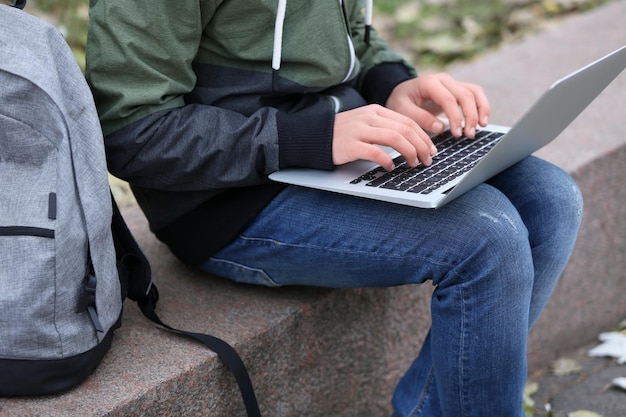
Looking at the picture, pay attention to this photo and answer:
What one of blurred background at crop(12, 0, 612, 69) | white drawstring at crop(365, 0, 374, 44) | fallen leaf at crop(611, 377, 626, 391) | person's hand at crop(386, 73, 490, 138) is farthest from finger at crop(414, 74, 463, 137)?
blurred background at crop(12, 0, 612, 69)

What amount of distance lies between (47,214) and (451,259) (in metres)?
0.63

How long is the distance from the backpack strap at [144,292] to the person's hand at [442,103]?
0.58m

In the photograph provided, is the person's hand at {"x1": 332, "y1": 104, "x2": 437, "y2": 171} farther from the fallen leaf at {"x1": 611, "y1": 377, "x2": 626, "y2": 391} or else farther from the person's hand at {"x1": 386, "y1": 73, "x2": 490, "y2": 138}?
the fallen leaf at {"x1": 611, "y1": 377, "x2": 626, "y2": 391}

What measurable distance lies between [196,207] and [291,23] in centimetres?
38

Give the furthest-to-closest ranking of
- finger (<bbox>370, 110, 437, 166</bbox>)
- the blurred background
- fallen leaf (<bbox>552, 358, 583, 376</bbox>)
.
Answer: the blurred background, fallen leaf (<bbox>552, 358, 583, 376</bbox>), finger (<bbox>370, 110, 437, 166</bbox>)

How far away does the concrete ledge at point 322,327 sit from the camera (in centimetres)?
154

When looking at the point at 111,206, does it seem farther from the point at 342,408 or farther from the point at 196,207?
the point at 342,408

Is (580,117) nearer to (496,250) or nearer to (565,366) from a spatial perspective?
(565,366)

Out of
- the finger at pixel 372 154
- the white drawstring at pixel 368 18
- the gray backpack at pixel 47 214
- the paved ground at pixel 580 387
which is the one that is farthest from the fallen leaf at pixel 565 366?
the gray backpack at pixel 47 214

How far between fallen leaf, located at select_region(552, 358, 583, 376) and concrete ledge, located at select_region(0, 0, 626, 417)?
0.12 feet

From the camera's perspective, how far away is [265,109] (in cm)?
158

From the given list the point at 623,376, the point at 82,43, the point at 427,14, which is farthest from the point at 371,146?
the point at 427,14

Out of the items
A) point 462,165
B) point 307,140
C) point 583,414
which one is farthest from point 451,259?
point 583,414

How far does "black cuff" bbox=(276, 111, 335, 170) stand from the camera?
1518mm
